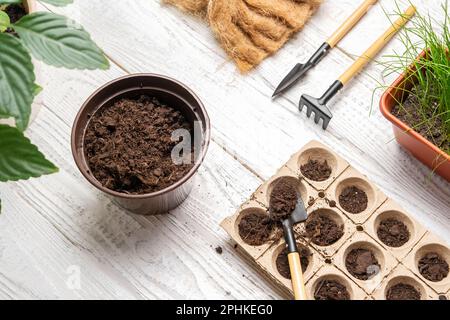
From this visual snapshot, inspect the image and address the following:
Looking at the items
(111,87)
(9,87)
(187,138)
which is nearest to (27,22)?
(9,87)

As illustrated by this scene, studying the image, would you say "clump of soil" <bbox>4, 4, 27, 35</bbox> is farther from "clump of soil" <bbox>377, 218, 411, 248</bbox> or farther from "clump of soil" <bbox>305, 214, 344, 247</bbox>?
"clump of soil" <bbox>377, 218, 411, 248</bbox>

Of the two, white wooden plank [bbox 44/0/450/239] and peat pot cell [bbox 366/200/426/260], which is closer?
peat pot cell [bbox 366/200/426/260]

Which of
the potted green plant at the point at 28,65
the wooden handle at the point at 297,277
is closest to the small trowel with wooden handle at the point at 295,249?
the wooden handle at the point at 297,277

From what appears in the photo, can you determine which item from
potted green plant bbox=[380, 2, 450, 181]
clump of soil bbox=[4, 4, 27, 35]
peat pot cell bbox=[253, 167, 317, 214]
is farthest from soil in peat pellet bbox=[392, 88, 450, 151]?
clump of soil bbox=[4, 4, 27, 35]

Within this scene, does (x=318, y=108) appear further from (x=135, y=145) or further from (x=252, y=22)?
(x=135, y=145)

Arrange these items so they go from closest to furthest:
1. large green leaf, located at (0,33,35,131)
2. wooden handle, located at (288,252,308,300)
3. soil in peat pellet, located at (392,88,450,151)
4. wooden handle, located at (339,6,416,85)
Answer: large green leaf, located at (0,33,35,131) → wooden handle, located at (288,252,308,300) → soil in peat pellet, located at (392,88,450,151) → wooden handle, located at (339,6,416,85)
